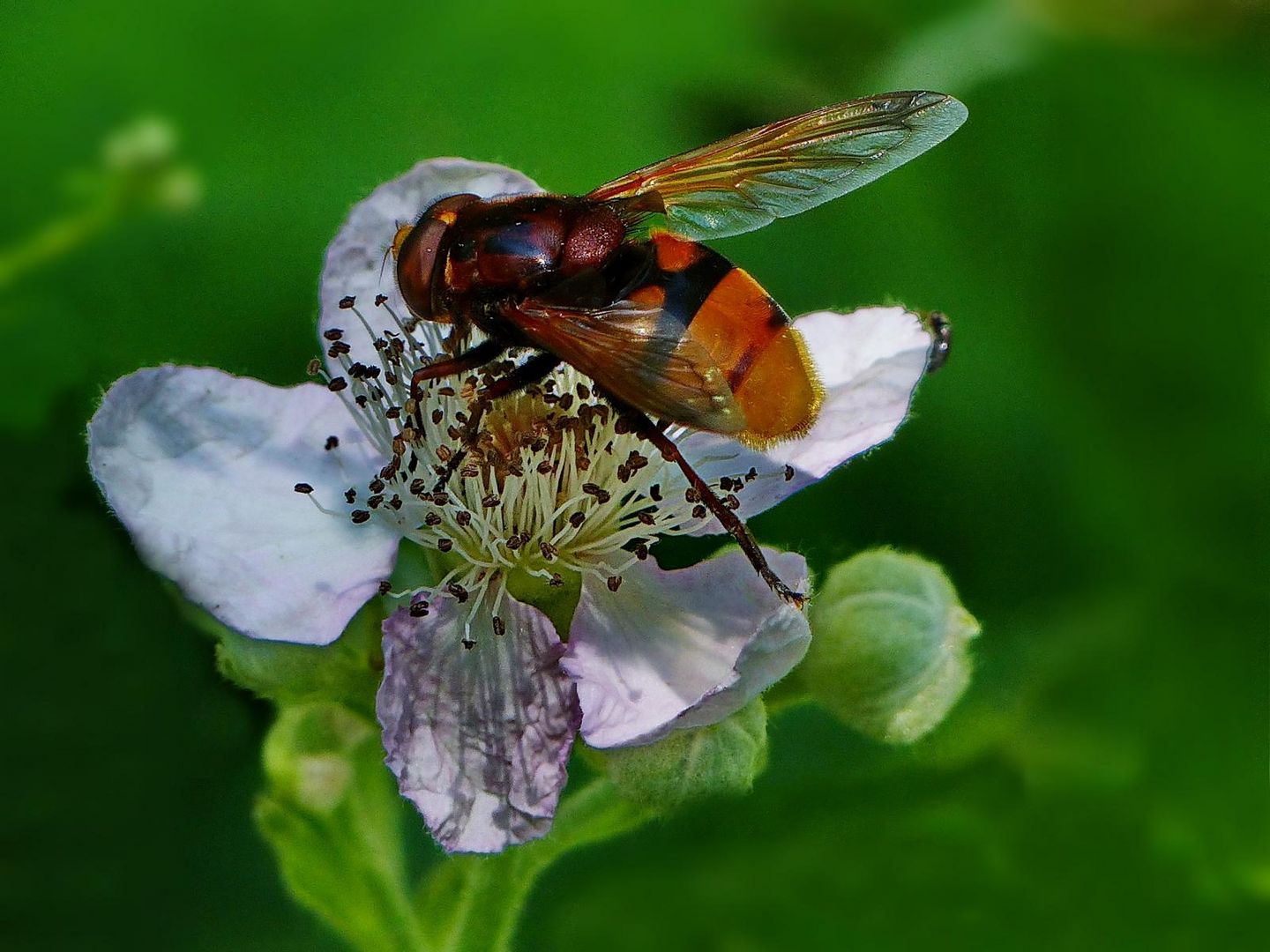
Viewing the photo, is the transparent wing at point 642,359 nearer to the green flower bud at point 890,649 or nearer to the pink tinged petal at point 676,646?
the pink tinged petal at point 676,646

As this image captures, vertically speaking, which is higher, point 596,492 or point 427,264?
point 427,264

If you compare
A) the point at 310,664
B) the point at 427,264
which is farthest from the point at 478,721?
the point at 427,264

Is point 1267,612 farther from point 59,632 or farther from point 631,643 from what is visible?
point 59,632

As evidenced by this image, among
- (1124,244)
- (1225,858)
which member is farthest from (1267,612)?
(1124,244)

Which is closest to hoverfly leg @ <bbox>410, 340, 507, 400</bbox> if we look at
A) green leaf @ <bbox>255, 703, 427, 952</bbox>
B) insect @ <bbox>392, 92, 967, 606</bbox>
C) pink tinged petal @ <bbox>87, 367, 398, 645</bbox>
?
insect @ <bbox>392, 92, 967, 606</bbox>

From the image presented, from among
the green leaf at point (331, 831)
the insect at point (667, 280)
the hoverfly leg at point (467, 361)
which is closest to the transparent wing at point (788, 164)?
the insect at point (667, 280)

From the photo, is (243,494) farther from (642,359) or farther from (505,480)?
(642,359)

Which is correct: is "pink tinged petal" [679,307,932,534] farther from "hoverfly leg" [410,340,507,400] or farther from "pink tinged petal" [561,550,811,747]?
"hoverfly leg" [410,340,507,400]
